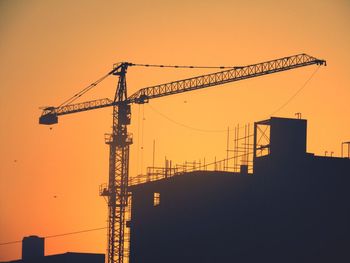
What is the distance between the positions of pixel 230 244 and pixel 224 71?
45888mm

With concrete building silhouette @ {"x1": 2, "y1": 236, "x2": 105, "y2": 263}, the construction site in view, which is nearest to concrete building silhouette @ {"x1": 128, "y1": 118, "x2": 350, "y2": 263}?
the construction site

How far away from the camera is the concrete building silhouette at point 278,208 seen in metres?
102

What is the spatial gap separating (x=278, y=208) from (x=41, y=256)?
57870 mm

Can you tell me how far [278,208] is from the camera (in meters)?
104

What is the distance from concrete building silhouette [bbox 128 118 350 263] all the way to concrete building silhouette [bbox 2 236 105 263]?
4233 centimetres

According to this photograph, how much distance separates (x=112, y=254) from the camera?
14712cm

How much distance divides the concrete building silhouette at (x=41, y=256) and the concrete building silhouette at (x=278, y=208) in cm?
4233

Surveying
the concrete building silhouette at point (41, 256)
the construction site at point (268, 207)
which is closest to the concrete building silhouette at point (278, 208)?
the construction site at point (268, 207)

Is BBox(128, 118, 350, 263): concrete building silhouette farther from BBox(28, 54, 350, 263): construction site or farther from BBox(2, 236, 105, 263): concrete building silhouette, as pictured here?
BBox(2, 236, 105, 263): concrete building silhouette

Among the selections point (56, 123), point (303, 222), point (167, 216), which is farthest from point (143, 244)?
point (56, 123)

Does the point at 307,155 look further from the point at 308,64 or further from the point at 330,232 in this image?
the point at 308,64

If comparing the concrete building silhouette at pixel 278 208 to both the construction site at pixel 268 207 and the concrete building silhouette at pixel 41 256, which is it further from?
the concrete building silhouette at pixel 41 256

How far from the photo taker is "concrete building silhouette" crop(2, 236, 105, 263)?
146 metres

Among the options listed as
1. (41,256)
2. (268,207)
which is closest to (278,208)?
(268,207)
